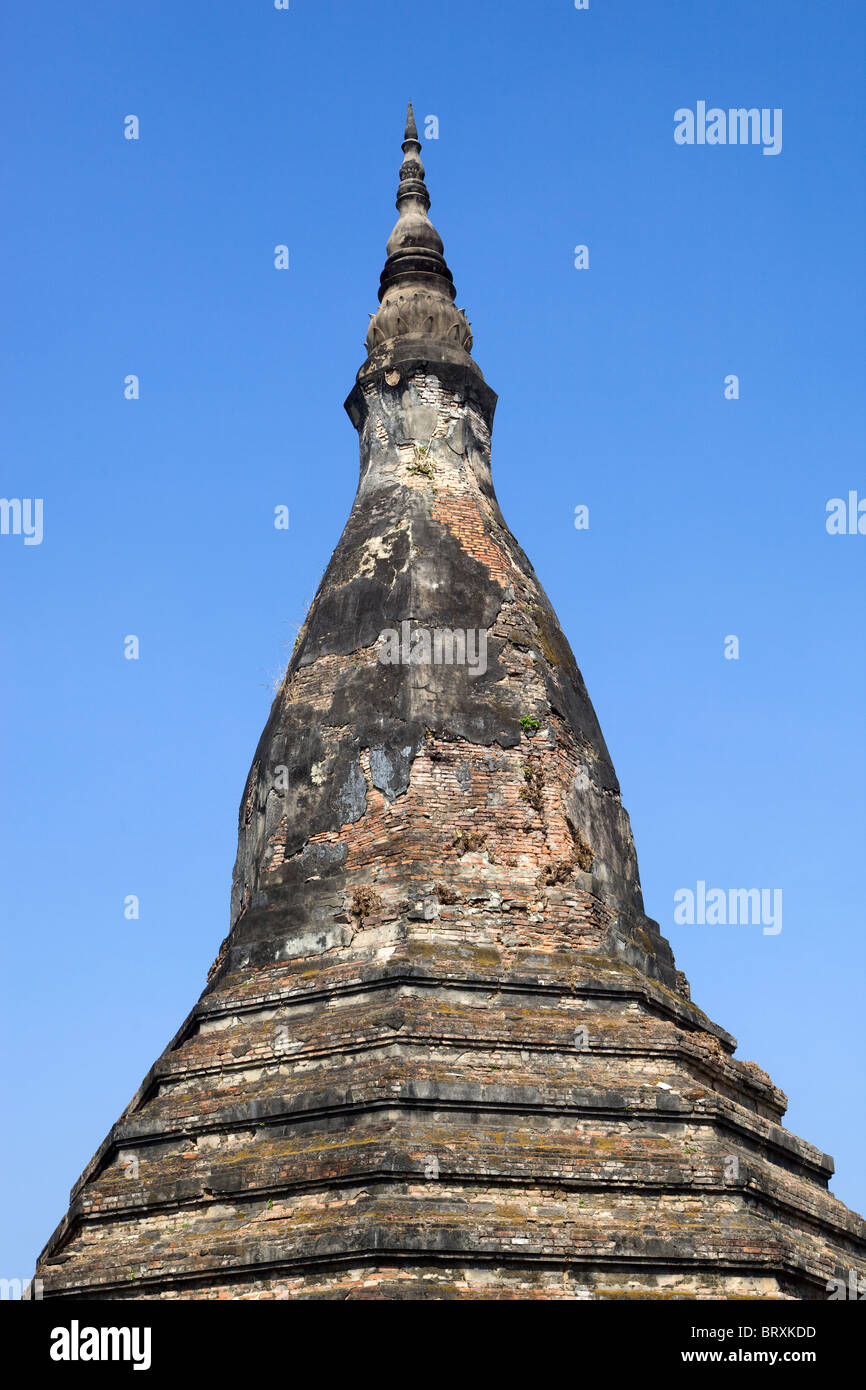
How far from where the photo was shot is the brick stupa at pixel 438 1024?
1507 centimetres

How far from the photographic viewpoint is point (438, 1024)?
16.4 m

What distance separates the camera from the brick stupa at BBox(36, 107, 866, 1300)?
1507 cm

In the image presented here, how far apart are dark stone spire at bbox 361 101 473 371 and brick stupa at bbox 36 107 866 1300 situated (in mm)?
412

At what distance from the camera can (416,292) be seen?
22.9 m

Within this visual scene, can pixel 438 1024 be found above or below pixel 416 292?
below

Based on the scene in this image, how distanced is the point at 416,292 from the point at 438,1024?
34.3 feet

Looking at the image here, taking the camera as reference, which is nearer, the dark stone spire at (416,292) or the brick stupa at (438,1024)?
the brick stupa at (438,1024)

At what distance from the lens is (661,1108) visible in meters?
16.3

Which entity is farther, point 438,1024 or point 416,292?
point 416,292

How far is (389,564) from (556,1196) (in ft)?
25.8

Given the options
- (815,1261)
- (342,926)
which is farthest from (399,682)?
(815,1261)

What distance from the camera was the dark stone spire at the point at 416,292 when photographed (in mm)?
22625

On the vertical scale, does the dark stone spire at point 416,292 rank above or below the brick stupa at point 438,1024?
above

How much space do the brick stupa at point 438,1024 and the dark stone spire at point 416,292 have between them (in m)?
0.41
